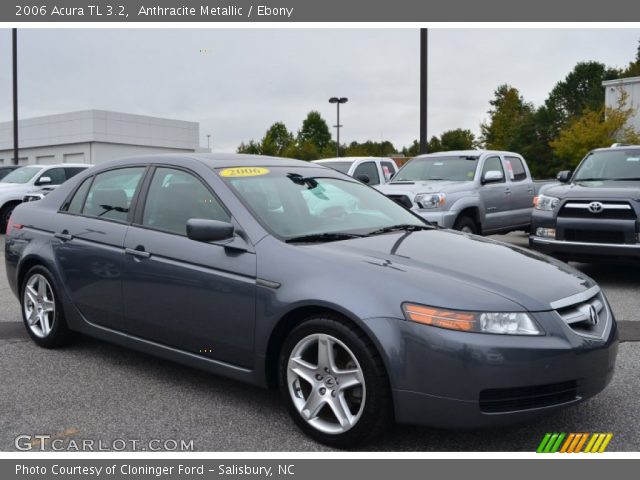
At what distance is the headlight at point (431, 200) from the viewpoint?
1027cm

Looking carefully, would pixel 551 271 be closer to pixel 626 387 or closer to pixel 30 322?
pixel 626 387

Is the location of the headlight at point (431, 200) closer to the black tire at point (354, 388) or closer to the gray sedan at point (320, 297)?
the gray sedan at point (320, 297)

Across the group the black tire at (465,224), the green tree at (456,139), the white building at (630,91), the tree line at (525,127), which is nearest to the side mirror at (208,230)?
the black tire at (465,224)

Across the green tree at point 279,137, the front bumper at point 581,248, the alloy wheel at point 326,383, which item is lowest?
the alloy wheel at point 326,383

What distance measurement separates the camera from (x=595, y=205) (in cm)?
819

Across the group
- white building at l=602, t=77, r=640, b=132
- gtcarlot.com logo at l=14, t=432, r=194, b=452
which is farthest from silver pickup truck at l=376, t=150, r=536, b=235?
white building at l=602, t=77, r=640, b=132

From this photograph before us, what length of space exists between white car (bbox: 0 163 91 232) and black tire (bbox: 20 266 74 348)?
1151cm

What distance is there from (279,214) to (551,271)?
1611 millimetres

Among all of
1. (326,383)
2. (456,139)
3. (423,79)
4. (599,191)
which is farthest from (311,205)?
(456,139)

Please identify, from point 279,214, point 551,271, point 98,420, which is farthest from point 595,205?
point 98,420

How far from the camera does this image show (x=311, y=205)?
4383mm

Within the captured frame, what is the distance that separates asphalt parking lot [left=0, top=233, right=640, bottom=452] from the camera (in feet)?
11.8

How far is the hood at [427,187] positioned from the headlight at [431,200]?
0.11 metres

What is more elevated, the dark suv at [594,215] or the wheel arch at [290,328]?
the dark suv at [594,215]
